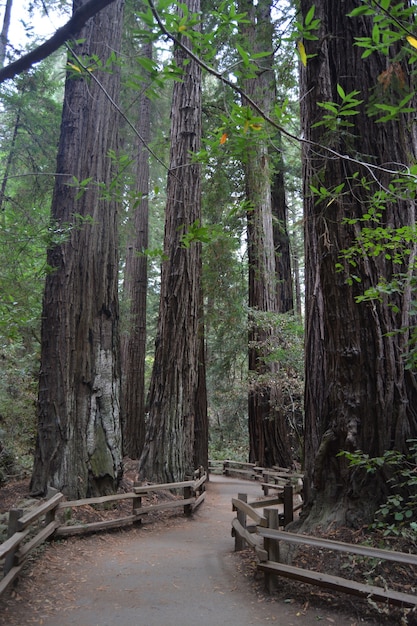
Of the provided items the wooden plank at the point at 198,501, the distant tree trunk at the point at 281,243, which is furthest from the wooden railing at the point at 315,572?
the distant tree trunk at the point at 281,243

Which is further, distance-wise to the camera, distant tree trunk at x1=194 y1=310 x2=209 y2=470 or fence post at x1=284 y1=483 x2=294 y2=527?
distant tree trunk at x1=194 y1=310 x2=209 y2=470

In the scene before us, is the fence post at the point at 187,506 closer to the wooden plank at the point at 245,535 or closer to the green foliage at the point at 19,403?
the wooden plank at the point at 245,535

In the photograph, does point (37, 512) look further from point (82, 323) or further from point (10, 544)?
point (82, 323)

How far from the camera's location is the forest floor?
4176mm

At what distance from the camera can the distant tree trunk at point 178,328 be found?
974 centimetres

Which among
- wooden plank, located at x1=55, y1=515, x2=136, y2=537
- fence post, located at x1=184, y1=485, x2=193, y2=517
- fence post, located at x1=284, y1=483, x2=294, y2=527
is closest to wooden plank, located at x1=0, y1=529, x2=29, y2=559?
wooden plank, located at x1=55, y1=515, x2=136, y2=537

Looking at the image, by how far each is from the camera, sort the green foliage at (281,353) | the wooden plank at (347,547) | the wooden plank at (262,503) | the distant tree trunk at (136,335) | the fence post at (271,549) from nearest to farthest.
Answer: the wooden plank at (347,547) < the fence post at (271,549) < the wooden plank at (262,503) < the green foliage at (281,353) < the distant tree trunk at (136,335)

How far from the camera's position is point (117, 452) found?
805 cm

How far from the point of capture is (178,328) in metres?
10.2

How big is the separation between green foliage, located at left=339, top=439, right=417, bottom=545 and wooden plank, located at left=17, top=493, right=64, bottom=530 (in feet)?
11.0

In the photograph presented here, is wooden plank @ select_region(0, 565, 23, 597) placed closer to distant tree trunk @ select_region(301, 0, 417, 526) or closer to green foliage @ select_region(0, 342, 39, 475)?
distant tree trunk @ select_region(301, 0, 417, 526)

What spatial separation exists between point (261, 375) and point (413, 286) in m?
8.94

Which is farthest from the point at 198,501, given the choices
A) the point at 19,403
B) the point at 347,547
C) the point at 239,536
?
the point at 347,547

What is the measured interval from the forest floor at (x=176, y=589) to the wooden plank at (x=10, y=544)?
0.49 metres
